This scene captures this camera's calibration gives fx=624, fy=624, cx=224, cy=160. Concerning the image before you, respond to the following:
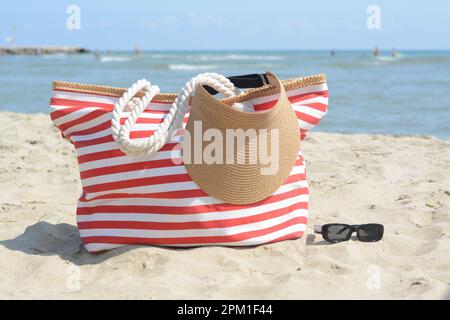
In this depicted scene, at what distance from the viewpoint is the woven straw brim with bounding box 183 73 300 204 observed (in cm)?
268

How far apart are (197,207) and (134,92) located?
586 millimetres

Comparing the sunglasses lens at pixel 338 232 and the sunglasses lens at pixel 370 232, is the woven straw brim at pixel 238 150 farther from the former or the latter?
the sunglasses lens at pixel 370 232

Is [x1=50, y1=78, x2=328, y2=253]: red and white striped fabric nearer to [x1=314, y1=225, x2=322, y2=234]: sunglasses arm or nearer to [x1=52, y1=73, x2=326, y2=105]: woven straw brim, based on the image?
[x1=52, y1=73, x2=326, y2=105]: woven straw brim

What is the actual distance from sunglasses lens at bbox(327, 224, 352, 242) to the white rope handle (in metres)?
0.85

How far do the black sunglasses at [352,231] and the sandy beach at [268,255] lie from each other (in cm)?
5

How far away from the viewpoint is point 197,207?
108 inches

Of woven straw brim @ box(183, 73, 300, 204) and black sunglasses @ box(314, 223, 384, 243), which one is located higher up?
woven straw brim @ box(183, 73, 300, 204)

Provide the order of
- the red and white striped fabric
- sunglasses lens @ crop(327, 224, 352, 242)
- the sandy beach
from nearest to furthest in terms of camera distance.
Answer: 1. the sandy beach
2. the red and white striped fabric
3. sunglasses lens @ crop(327, 224, 352, 242)

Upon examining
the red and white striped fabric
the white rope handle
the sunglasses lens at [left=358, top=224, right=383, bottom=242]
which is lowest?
the sunglasses lens at [left=358, top=224, right=383, bottom=242]

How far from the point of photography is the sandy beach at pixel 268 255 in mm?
2348

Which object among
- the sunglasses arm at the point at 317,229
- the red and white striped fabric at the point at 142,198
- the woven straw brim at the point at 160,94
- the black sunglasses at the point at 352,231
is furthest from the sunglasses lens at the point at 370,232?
the woven straw brim at the point at 160,94

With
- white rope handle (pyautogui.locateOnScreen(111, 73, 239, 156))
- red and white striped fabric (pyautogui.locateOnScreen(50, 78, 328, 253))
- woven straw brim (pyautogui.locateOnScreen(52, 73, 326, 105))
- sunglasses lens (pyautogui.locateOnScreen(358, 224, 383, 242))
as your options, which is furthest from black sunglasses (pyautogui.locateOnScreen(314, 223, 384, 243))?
white rope handle (pyautogui.locateOnScreen(111, 73, 239, 156))

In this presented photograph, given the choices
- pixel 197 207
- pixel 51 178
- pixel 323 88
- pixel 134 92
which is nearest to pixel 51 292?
pixel 197 207

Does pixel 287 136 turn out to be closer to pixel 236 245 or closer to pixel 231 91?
pixel 231 91
